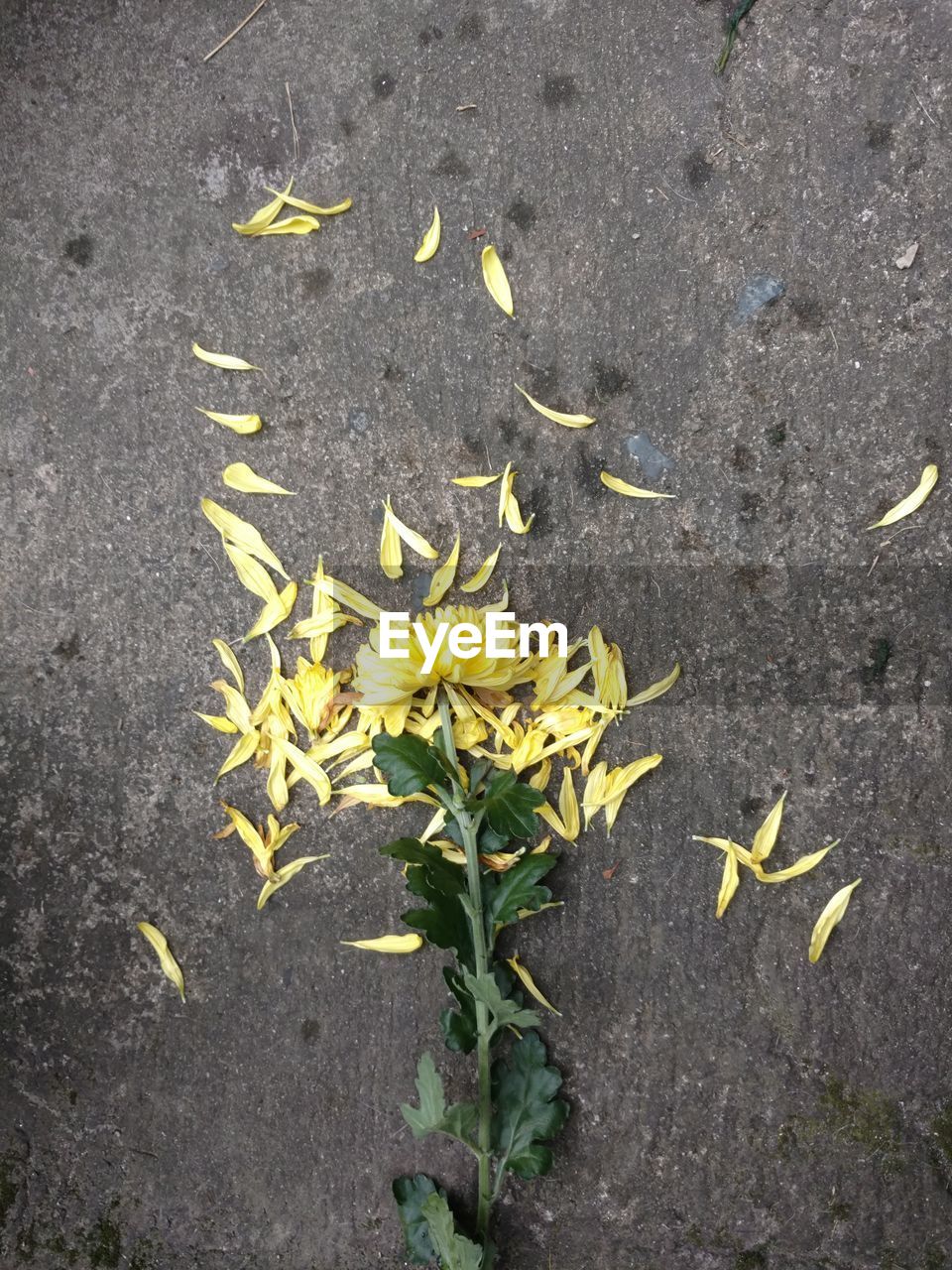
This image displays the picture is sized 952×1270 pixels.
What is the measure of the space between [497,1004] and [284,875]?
55 centimetres

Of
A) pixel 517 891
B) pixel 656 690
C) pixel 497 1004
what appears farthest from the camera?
pixel 656 690

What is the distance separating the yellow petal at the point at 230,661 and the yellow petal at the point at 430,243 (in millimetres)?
918

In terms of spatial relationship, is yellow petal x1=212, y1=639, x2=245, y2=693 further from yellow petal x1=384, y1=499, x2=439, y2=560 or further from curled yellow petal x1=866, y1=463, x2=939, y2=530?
Result: curled yellow petal x1=866, y1=463, x2=939, y2=530

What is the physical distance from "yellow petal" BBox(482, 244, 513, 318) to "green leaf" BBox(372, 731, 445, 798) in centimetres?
92

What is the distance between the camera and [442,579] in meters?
1.82

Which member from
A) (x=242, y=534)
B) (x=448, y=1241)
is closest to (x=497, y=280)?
(x=242, y=534)

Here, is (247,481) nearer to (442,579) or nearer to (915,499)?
(442,579)

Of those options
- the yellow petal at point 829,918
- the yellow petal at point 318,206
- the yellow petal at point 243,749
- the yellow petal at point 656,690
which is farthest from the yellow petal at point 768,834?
the yellow petal at point 318,206

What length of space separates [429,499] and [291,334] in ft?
1.52

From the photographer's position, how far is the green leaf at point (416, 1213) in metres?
1.72

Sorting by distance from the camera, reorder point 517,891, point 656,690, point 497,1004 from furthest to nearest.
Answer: point 656,690, point 517,891, point 497,1004

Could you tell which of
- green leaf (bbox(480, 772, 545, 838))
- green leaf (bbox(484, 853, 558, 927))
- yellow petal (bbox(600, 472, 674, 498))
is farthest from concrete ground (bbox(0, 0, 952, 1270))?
green leaf (bbox(480, 772, 545, 838))

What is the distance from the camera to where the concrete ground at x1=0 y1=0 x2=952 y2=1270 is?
1.77 metres

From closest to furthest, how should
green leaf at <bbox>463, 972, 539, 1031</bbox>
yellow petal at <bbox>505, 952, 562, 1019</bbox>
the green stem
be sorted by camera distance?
1. green leaf at <bbox>463, 972, 539, 1031</bbox>
2. the green stem
3. yellow petal at <bbox>505, 952, 562, 1019</bbox>
